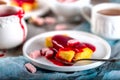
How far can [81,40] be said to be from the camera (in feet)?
2.36

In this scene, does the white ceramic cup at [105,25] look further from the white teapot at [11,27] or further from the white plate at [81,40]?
the white teapot at [11,27]

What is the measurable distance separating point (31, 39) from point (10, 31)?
0.06 metres

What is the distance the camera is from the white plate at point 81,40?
2.00 feet

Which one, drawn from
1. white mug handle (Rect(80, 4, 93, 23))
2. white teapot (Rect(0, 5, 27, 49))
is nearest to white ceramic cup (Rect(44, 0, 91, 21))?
white mug handle (Rect(80, 4, 93, 23))

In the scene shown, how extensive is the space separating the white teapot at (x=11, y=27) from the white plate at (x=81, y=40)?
2 cm

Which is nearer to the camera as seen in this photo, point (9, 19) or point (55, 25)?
point (9, 19)

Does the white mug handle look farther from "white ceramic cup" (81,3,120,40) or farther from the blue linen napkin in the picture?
the blue linen napkin

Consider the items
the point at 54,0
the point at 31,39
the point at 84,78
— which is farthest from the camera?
the point at 54,0

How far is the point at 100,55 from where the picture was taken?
26.1 inches

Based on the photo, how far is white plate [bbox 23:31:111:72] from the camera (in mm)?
611

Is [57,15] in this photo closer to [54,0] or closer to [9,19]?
[54,0]

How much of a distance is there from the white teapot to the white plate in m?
0.02

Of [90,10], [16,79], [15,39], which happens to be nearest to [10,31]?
[15,39]

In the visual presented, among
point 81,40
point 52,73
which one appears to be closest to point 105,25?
point 81,40
